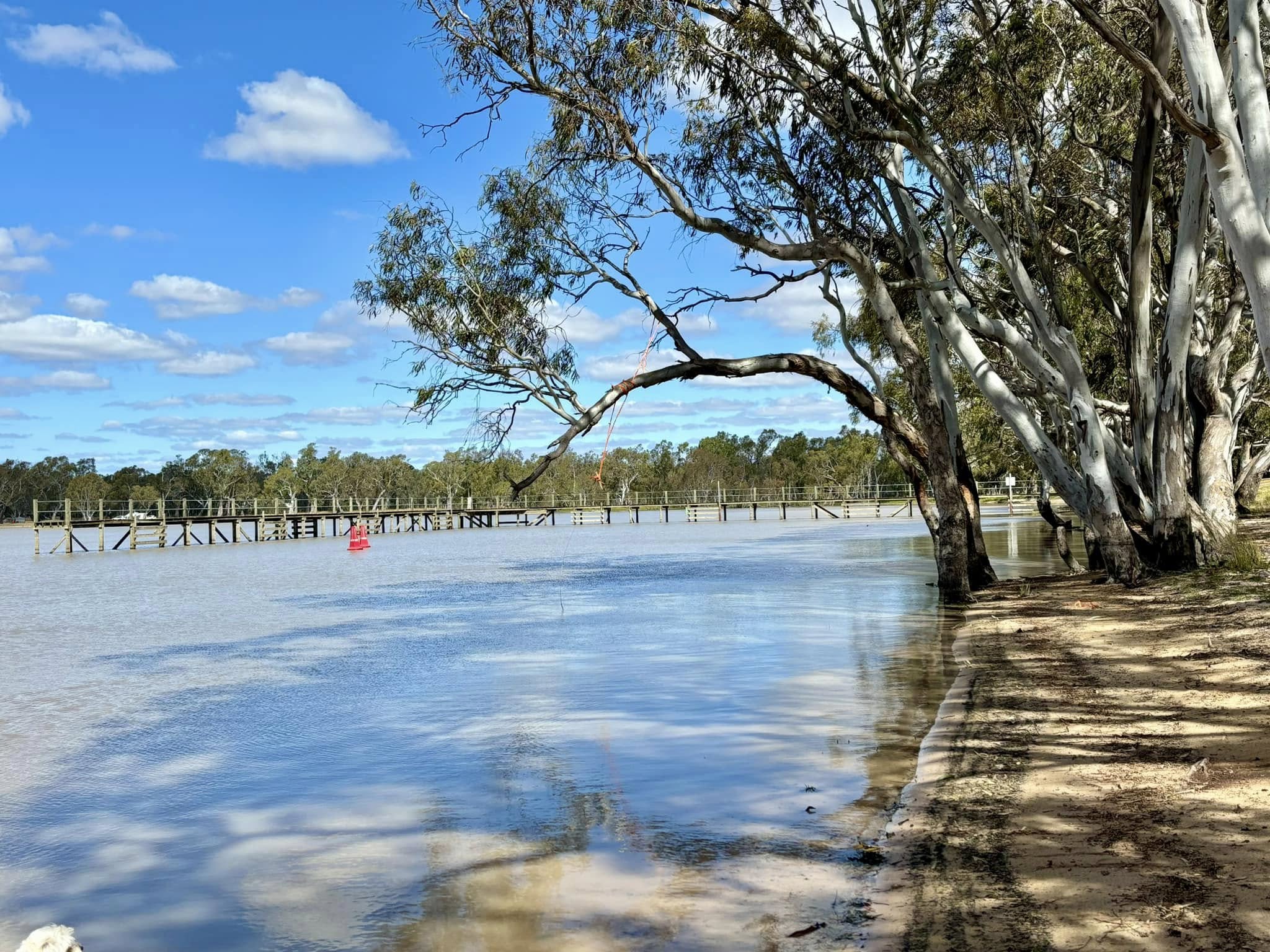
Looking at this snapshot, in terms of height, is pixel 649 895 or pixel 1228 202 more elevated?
pixel 1228 202

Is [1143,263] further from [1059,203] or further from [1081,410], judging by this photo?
[1059,203]

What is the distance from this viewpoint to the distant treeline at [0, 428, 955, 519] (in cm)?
7494

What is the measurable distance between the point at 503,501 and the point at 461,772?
63.3 m

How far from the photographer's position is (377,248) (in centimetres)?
1501

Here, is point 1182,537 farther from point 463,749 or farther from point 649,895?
point 649,895

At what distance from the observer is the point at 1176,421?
10.6 m

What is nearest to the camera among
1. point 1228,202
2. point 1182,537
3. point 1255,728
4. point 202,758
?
point 1255,728

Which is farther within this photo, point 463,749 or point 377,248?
point 377,248

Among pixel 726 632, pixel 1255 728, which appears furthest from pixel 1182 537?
pixel 1255 728

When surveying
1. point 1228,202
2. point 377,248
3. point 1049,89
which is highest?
point 1049,89

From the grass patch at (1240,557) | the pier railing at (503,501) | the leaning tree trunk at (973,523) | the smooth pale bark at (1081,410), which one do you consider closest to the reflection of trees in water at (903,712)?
the smooth pale bark at (1081,410)

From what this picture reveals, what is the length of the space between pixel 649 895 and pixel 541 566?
22.2 meters

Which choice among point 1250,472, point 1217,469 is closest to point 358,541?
point 1250,472

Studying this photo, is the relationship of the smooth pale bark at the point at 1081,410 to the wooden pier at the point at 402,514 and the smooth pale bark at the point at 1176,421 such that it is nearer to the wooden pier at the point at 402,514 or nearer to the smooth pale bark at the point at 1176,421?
the smooth pale bark at the point at 1176,421
